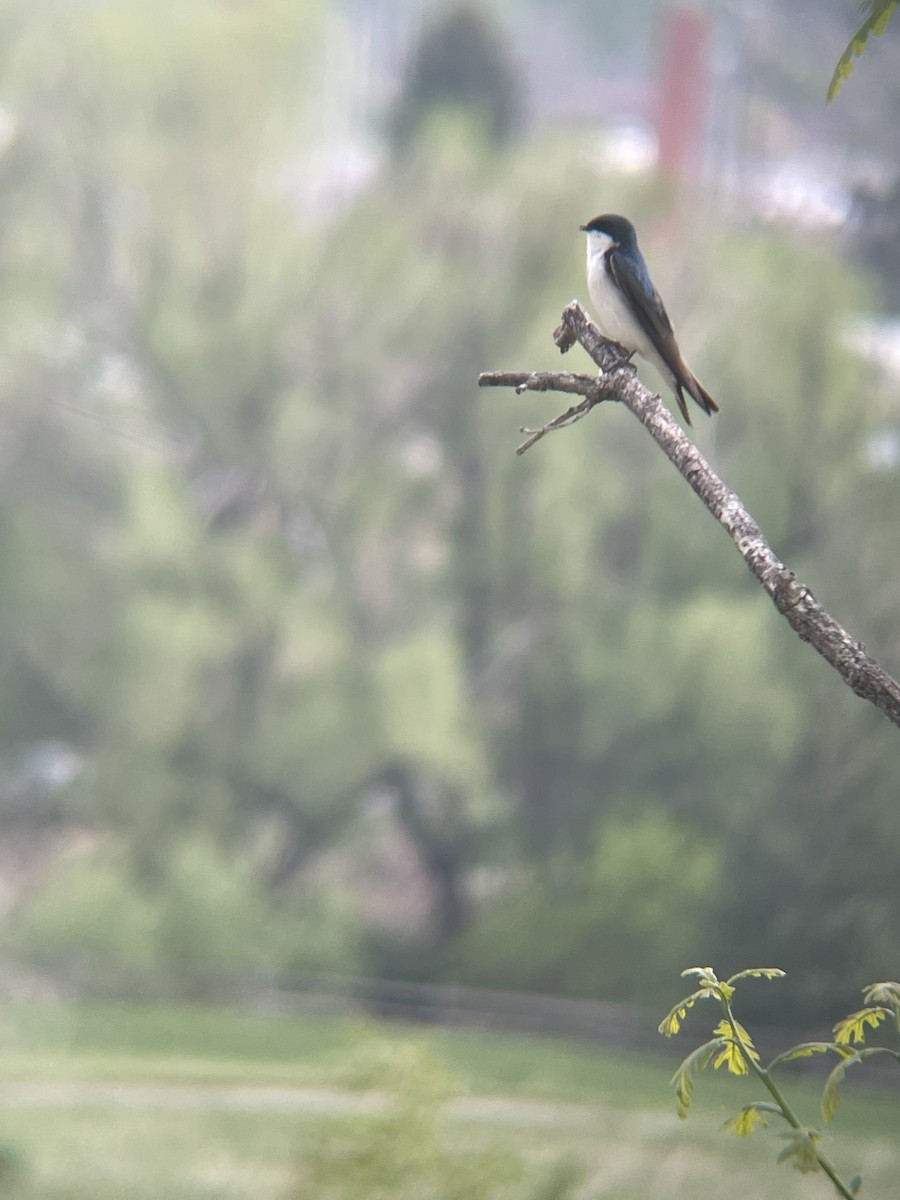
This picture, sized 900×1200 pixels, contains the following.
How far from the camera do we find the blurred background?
1090 cm

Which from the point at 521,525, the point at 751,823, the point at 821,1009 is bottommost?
the point at 821,1009

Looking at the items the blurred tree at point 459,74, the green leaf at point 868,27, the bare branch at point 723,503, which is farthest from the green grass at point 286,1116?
the blurred tree at point 459,74

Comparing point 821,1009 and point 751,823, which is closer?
point 821,1009

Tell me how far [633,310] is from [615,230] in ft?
1.21

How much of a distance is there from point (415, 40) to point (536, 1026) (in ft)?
31.8

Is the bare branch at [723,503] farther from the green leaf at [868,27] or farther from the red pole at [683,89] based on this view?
the red pole at [683,89]

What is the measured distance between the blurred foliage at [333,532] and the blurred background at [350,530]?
0.09ft

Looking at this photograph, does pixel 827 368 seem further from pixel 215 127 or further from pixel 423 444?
pixel 215 127

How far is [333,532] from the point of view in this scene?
39.6 ft

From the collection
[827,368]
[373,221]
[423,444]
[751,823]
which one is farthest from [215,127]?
[751,823]

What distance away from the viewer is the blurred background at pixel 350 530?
35.8 ft

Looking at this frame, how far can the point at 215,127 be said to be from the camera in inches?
476

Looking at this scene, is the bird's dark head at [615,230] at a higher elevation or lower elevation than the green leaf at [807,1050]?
higher

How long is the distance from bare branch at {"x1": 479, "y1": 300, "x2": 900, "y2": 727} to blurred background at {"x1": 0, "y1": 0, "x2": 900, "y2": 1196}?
8629 mm
